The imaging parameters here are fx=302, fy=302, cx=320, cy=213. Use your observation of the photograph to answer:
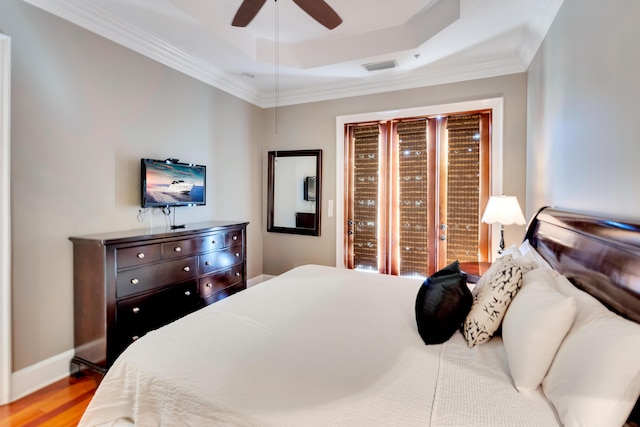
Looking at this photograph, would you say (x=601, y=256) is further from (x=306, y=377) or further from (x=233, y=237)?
(x=233, y=237)

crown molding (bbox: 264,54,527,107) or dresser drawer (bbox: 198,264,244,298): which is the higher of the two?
crown molding (bbox: 264,54,527,107)

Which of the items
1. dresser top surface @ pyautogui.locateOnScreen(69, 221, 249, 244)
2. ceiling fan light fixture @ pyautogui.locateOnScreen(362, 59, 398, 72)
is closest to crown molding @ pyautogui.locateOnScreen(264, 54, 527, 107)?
ceiling fan light fixture @ pyautogui.locateOnScreen(362, 59, 398, 72)

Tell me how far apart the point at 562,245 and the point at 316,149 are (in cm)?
304

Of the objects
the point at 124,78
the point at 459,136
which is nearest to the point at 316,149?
the point at 459,136

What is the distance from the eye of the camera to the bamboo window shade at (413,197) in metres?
3.65

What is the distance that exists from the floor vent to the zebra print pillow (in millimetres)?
2530

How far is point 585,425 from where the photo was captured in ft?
2.63

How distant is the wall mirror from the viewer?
4.17 metres

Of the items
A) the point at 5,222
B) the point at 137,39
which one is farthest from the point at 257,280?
the point at 137,39

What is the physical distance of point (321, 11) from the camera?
6.99 ft

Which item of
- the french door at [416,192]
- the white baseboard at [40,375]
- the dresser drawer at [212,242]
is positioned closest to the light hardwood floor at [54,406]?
the white baseboard at [40,375]

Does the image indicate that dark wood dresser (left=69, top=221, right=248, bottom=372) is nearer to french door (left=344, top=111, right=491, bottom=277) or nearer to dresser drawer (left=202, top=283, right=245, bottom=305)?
dresser drawer (left=202, top=283, right=245, bottom=305)

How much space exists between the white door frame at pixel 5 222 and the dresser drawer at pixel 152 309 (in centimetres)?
63

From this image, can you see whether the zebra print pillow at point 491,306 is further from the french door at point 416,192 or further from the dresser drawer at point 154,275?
the dresser drawer at point 154,275
